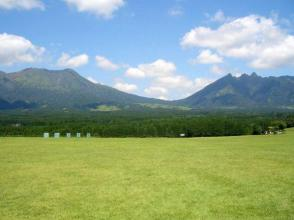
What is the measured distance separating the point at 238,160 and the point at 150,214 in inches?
701

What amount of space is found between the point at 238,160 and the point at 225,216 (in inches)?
678

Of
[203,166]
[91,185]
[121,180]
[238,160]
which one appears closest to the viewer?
[91,185]

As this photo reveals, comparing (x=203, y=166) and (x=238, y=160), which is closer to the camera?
(x=203, y=166)

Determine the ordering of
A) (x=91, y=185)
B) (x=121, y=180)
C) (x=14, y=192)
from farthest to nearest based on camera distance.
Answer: (x=121, y=180)
(x=91, y=185)
(x=14, y=192)

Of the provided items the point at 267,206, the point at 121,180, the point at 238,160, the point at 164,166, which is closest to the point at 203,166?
the point at 164,166

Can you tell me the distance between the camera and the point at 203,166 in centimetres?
2691

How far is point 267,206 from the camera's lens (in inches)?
604

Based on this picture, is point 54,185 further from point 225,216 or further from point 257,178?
point 257,178

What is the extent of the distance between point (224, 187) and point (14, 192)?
9.88 m

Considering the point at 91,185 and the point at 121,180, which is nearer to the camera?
the point at 91,185

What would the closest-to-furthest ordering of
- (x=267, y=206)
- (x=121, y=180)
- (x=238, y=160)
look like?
(x=267, y=206), (x=121, y=180), (x=238, y=160)

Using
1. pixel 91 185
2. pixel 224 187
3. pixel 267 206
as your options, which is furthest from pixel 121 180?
pixel 267 206

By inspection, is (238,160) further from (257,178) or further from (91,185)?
(91,185)

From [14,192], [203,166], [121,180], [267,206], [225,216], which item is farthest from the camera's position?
[203,166]
